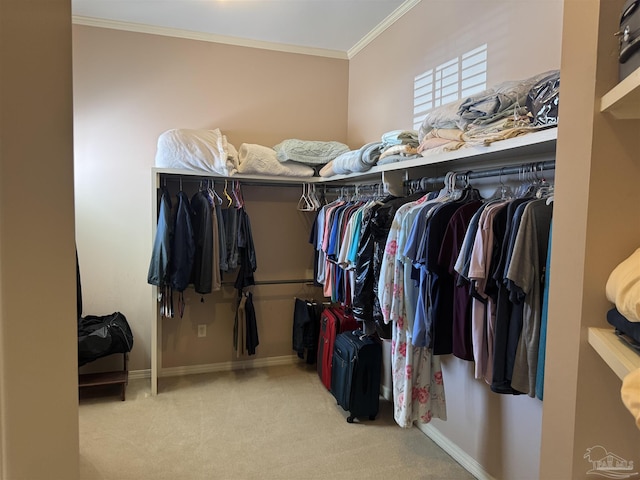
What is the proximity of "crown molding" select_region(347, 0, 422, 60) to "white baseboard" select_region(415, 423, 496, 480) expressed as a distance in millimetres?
2908

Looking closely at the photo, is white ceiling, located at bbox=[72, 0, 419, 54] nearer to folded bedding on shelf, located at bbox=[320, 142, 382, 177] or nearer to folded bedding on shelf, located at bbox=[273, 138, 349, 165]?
folded bedding on shelf, located at bbox=[273, 138, 349, 165]

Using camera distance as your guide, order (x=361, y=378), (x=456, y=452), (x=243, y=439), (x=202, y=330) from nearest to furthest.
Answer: (x=456, y=452)
(x=243, y=439)
(x=361, y=378)
(x=202, y=330)

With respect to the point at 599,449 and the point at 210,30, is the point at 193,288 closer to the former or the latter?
the point at 210,30

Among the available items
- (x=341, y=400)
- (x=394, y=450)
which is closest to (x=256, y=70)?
(x=341, y=400)

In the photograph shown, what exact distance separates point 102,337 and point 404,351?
2.30 m

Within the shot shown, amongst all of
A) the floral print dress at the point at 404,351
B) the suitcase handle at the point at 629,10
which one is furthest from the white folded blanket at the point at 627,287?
the floral print dress at the point at 404,351

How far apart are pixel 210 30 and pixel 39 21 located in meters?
3.39

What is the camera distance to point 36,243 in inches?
26.9

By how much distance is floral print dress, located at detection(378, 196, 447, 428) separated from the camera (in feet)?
7.52

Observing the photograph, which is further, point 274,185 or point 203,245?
point 274,185

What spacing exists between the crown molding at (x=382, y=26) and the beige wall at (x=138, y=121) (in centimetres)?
60

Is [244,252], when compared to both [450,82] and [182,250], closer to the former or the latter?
[182,250]

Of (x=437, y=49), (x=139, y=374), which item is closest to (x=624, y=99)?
(x=437, y=49)

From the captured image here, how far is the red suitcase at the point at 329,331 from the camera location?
3.43 meters
